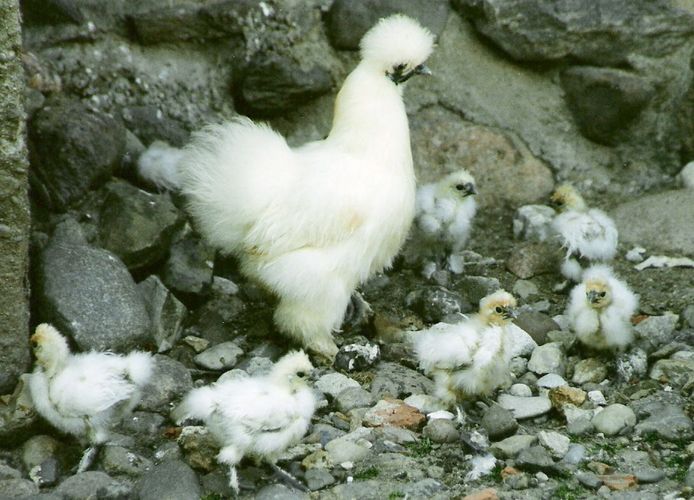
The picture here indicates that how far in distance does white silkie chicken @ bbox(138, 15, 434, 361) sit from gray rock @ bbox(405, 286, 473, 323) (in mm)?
415

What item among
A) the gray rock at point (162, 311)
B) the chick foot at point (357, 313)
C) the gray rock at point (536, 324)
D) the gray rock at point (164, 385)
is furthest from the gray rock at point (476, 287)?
the gray rock at point (164, 385)

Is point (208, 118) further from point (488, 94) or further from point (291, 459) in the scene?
point (291, 459)

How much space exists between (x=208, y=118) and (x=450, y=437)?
2359mm

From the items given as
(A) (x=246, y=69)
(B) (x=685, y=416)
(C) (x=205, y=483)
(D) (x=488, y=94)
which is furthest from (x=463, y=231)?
(C) (x=205, y=483)

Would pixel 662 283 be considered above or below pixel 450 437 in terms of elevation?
above

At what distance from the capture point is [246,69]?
5746 mm

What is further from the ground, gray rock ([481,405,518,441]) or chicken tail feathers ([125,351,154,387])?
gray rock ([481,405,518,441])

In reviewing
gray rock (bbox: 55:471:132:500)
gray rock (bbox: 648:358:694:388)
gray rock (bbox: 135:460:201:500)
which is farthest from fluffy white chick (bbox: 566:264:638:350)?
gray rock (bbox: 55:471:132:500)

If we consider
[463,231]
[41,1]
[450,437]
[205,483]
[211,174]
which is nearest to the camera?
[205,483]

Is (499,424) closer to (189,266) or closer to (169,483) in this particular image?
(169,483)

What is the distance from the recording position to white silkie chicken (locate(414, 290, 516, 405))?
453cm

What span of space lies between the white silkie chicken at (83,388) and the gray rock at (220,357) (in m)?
0.64

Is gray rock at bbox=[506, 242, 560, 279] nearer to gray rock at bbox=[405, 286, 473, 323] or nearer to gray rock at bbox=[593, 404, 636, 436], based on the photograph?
gray rock at bbox=[405, 286, 473, 323]

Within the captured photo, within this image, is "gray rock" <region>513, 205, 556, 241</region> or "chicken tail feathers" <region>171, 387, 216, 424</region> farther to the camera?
"gray rock" <region>513, 205, 556, 241</region>
